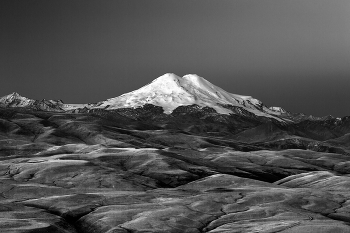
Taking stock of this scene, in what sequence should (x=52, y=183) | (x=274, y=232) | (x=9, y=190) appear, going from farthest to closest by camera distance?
(x=52, y=183) → (x=9, y=190) → (x=274, y=232)

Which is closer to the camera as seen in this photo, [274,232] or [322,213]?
[274,232]

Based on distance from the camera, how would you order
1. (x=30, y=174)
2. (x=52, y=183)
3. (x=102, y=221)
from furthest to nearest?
(x=30, y=174)
(x=52, y=183)
(x=102, y=221)

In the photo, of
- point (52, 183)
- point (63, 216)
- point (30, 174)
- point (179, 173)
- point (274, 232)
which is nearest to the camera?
point (274, 232)

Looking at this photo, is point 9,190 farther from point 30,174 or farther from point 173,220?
point 173,220

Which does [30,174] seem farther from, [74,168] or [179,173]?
[179,173]

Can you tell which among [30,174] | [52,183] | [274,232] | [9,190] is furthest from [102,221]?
[30,174]

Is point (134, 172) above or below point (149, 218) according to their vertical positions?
above

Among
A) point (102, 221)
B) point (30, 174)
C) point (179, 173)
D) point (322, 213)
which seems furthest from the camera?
point (179, 173)

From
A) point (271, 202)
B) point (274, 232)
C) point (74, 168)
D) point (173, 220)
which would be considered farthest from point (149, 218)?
point (74, 168)

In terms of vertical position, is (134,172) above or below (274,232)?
above
